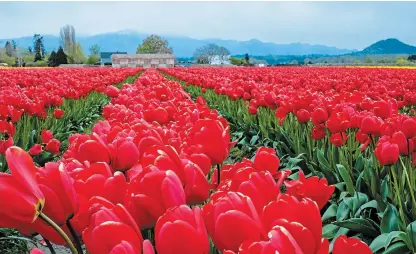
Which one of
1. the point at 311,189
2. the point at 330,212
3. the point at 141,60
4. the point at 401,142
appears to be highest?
the point at 311,189

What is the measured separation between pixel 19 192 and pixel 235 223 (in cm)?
38

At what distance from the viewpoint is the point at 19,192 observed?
2.93ft

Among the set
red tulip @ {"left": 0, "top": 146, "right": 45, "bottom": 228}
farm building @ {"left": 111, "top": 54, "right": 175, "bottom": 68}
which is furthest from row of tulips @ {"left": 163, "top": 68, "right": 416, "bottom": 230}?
farm building @ {"left": 111, "top": 54, "right": 175, "bottom": 68}

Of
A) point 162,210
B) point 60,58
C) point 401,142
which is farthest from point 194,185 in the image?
point 60,58

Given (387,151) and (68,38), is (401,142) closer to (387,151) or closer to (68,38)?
(387,151)

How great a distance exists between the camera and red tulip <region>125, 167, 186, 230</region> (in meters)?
0.99

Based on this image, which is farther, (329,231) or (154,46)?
(154,46)

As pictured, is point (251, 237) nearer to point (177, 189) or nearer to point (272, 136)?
point (177, 189)

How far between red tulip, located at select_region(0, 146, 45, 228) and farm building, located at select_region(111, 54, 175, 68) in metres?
81.5

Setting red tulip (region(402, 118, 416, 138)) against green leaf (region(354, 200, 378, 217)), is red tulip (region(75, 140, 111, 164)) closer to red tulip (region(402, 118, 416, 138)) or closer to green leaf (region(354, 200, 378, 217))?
red tulip (region(402, 118, 416, 138))

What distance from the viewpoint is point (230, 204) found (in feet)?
2.93

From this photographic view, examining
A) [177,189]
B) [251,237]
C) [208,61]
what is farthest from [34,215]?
[208,61]

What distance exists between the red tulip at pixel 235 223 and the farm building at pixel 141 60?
81.5 metres

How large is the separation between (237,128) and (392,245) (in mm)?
5949
